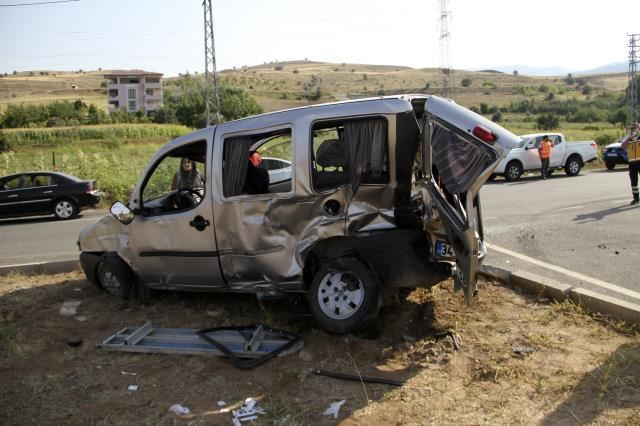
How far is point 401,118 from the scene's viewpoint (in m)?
4.88

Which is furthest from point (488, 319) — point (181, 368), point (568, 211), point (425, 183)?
point (568, 211)

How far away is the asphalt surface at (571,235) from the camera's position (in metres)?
6.95

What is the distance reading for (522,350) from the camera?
461 cm

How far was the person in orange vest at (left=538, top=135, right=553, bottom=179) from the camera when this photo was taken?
66.5ft

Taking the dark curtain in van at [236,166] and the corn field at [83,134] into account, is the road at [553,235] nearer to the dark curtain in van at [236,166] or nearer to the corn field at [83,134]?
the dark curtain in van at [236,166]

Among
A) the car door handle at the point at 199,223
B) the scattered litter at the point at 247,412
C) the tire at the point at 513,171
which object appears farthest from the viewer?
the tire at the point at 513,171

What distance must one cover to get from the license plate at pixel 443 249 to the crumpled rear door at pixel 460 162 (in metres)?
0.13

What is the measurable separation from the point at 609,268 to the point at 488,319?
9.32 ft

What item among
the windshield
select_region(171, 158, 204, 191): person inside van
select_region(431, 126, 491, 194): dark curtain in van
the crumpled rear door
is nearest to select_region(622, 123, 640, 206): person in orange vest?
the windshield

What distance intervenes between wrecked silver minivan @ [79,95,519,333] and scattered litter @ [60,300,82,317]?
121 cm

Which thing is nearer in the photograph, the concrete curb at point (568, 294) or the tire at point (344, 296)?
the tire at point (344, 296)

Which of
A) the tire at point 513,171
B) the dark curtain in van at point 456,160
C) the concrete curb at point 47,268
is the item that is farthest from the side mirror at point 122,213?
the tire at point 513,171

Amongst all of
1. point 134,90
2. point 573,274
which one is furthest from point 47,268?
point 134,90

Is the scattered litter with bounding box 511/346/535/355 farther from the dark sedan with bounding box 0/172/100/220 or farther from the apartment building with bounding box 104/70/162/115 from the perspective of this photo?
the apartment building with bounding box 104/70/162/115
